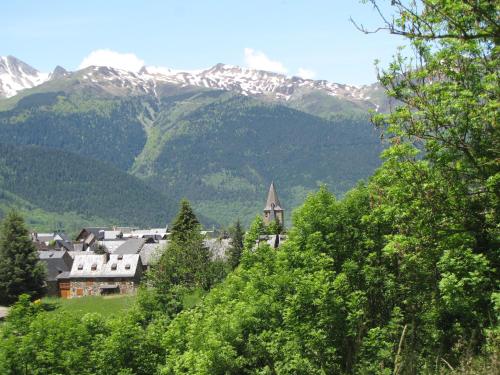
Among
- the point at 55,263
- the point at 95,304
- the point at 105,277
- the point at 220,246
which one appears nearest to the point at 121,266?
the point at 105,277

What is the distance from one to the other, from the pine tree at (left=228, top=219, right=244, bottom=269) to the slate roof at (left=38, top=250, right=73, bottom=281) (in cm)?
2564

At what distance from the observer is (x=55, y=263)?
92.8m

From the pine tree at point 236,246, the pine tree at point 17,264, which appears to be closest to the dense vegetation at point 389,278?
the pine tree at point 17,264

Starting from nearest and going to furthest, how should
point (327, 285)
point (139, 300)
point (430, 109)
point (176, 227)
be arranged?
point (430, 109) < point (327, 285) < point (139, 300) < point (176, 227)

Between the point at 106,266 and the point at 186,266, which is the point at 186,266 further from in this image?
the point at 106,266

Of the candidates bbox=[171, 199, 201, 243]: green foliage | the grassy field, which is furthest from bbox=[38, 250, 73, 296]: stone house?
bbox=[171, 199, 201, 243]: green foliage

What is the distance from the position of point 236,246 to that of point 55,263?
99.2 ft

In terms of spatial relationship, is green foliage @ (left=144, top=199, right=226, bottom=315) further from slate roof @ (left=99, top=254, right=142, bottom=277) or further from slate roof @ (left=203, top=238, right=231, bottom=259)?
slate roof @ (left=99, top=254, right=142, bottom=277)

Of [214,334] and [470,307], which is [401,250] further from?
[214,334]

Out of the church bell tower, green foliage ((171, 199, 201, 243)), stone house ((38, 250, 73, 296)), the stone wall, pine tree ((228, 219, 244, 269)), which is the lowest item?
the stone wall

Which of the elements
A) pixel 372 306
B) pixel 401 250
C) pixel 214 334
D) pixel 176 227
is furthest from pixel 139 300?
pixel 176 227

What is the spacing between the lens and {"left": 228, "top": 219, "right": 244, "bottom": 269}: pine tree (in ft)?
245

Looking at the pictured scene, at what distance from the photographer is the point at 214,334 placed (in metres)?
24.5

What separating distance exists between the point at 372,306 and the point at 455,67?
10118 millimetres
